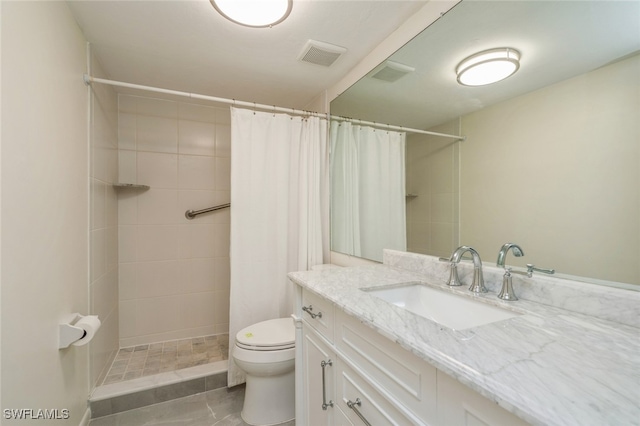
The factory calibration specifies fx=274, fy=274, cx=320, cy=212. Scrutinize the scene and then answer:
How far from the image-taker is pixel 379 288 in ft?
3.69

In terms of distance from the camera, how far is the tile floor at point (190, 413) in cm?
156

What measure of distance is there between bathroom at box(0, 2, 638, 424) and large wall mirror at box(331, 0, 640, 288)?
0.06m

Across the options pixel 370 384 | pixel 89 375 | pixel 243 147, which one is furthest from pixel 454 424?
pixel 89 375

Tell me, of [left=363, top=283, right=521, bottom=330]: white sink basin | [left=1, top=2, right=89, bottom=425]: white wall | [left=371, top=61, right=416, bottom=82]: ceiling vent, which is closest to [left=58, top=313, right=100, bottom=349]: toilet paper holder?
[left=1, top=2, right=89, bottom=425]: white wall

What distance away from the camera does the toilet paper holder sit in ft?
3.86

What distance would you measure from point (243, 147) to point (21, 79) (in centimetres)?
106

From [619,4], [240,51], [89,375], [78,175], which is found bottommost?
[89,375]

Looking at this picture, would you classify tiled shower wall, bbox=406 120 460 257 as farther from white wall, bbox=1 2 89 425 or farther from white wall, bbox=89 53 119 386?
white wall, bbox=89 53 119 386

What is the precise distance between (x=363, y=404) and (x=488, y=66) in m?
1.34

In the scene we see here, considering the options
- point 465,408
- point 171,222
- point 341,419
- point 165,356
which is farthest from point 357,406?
point 171,222

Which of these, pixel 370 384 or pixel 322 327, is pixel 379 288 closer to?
pixel 322 327

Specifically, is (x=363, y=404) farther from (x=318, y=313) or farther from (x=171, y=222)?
Answer: (x=171, y=222)

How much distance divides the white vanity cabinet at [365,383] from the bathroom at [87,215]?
2.05 ft

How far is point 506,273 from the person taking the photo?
0.92 meters
